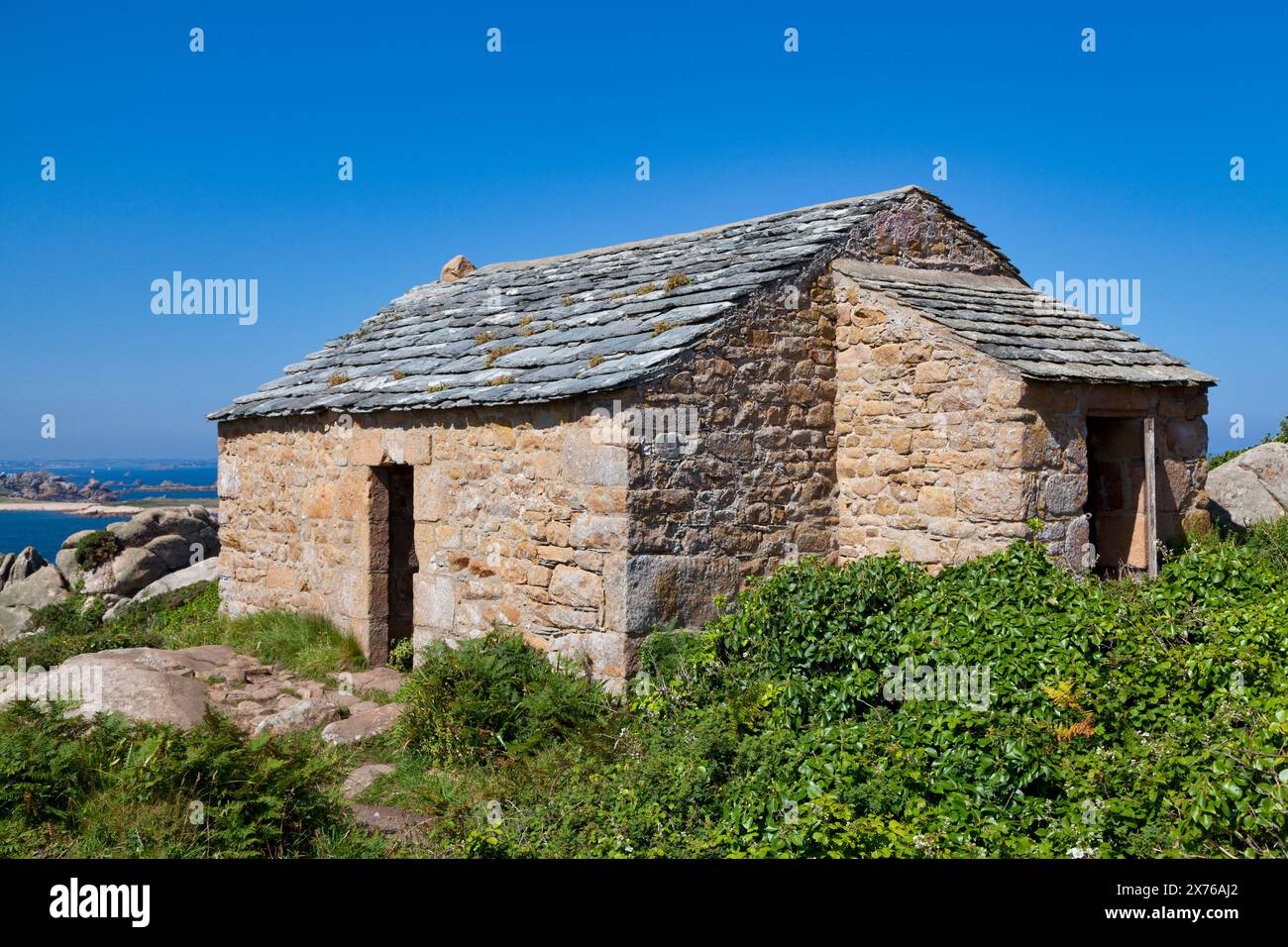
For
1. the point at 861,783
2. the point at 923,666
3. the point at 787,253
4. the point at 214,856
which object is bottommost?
the point at 214,856

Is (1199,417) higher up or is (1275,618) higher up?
(1199,417)

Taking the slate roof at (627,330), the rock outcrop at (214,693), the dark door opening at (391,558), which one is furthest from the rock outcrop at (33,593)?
the dark door opening at (391,558)

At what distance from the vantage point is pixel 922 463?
7.71 meters

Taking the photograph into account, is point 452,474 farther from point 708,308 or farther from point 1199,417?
point 1199,417

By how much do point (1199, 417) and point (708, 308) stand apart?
4777 millimetres

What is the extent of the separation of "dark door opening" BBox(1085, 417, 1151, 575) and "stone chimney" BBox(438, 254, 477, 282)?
884cm

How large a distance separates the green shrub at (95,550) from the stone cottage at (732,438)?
913cm

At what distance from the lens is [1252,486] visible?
10586 mm

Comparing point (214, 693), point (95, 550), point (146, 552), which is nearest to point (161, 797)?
point (214, 693)

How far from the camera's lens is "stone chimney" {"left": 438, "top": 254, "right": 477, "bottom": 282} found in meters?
13.7

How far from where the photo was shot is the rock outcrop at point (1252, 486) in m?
10.3
